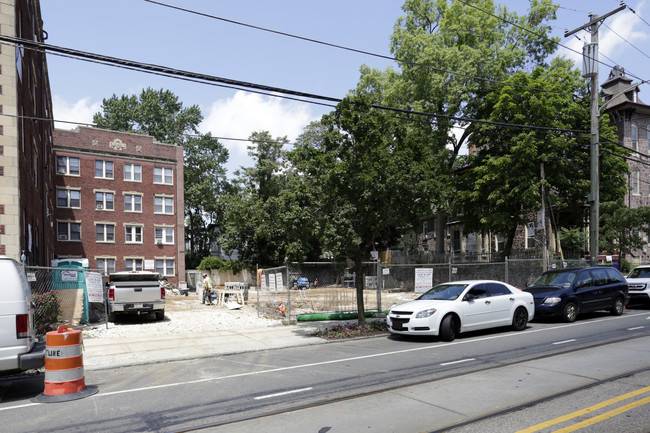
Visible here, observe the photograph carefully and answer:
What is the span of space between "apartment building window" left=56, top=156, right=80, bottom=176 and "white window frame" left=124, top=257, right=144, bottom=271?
8519 mm

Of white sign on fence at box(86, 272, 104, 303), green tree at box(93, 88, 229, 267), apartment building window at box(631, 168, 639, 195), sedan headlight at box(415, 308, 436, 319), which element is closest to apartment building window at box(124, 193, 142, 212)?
green tree at box(93, 88, 229, 267)

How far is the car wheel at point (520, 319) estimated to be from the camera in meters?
13.3

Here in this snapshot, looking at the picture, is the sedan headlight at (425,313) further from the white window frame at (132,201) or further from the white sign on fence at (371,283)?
the white window frame at (132,201)

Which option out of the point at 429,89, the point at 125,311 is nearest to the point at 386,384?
the point at 125,311

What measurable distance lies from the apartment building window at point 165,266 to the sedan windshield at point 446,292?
34926 millimetres

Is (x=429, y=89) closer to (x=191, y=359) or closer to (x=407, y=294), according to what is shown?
(x=407, y=294)

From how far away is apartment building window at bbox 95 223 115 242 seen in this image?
135 feet

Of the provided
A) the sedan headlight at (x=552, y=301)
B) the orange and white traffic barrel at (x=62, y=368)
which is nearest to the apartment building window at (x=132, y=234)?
the sedan headlight at (x=552, y=301)

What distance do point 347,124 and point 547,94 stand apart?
730 inches

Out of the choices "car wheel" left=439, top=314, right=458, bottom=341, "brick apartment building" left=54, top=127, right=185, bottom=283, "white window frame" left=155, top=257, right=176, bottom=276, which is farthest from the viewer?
"white window frame" left=155, top=257, right=176, bottom=276

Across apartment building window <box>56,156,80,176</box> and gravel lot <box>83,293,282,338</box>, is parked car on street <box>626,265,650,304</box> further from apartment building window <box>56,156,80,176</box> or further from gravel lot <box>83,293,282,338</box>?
apartment building window <box>56,156,80,176</box>

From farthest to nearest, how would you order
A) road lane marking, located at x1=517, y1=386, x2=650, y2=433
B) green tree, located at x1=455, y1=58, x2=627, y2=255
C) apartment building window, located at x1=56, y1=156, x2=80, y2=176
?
apartment building window, located at x1=56, y1=156, x2=80, y2=176
green tree, located at x1=455, y1=58, x2=627, y2=255
road lane marking, located at x1=517, y1=386, x2=650, y2=433

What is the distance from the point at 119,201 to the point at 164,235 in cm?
493

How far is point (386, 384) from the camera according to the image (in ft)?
24.5
